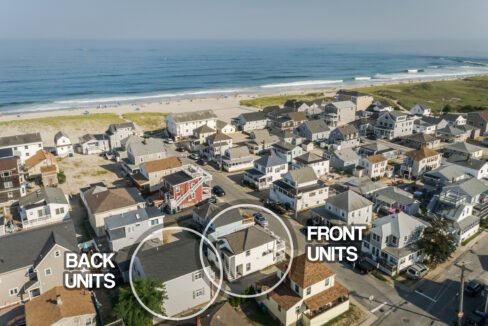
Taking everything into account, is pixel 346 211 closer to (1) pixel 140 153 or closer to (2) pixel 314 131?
(1) pixel 140 153

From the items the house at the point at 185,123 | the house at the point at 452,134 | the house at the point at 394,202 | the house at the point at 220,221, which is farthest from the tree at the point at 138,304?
the house at the point at 452,134

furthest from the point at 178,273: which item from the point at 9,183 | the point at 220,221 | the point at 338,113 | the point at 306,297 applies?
the point at 338,113

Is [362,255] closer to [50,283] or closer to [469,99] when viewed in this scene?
[50,283]

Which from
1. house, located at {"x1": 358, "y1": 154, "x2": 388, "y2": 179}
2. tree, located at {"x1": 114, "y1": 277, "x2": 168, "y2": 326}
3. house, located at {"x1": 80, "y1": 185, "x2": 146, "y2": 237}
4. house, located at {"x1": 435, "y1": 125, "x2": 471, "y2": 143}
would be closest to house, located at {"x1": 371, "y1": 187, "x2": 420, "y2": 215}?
house, located at {"x1": 358, "y1": 154, "x2": 388, "y2": 179}

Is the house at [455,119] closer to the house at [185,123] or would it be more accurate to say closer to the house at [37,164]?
the house at [185,123]

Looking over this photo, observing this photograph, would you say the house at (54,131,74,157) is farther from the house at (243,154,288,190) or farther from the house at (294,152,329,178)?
the house at (294,152,329,178)

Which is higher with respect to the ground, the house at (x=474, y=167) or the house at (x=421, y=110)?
the house at (x=421, y=110)

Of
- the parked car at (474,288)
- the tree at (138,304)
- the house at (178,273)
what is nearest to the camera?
the tree at (138,304)
